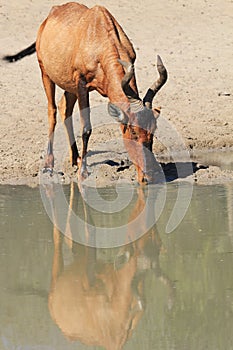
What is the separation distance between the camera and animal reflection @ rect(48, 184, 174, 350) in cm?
640

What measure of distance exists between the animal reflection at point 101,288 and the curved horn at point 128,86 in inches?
81.4

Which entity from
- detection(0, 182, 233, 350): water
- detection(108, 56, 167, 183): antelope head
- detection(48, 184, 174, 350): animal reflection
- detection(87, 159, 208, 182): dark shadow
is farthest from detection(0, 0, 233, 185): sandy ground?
detection(48, 184, 174, 350): animal reflection

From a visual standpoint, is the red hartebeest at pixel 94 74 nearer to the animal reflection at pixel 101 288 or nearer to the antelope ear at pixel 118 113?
the antelope ear at pixel 118 113

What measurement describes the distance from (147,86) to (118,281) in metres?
9.45

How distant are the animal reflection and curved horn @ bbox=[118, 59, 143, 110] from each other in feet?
6.78

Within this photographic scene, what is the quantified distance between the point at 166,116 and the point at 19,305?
27.9ft

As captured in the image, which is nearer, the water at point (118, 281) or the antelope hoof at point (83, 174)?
the water at point (118, 281)

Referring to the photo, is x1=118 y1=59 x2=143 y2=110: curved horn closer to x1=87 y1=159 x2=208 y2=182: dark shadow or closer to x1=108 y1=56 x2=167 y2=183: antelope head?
x1=108 y1=56 x2=167 y2=183: antelope head

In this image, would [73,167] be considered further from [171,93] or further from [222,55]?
[222,55]

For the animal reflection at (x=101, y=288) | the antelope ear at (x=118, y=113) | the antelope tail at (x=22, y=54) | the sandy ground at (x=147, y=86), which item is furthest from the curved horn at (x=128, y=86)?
the antelope tail at (x=22, y=54)

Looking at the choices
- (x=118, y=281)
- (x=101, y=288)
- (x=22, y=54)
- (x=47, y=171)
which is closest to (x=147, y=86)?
(x=22, y=54)

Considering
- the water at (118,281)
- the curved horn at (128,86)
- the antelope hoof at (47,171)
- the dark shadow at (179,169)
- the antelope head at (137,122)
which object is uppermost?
the curved horn at (128,86)

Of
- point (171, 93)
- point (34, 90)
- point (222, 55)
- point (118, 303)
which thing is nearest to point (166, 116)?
point (171, 93)

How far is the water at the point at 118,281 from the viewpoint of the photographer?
628 centimetres
